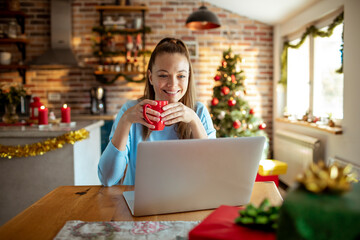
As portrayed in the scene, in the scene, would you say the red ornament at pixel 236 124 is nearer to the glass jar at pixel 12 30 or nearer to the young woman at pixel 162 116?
the young woman at pixel 162 116

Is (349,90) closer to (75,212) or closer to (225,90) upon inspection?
(225,90)

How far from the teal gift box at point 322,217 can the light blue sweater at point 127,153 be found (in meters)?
0.79

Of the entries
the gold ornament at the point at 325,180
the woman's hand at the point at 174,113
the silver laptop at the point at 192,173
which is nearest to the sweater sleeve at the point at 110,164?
the woman's hand at the point at 174,113

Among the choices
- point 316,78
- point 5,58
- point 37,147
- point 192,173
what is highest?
point 5,58

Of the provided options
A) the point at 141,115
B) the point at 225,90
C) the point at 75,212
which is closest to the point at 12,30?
the point at 225,90

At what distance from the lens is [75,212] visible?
2.99ft

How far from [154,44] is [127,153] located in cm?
369

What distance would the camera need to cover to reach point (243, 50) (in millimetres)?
4926

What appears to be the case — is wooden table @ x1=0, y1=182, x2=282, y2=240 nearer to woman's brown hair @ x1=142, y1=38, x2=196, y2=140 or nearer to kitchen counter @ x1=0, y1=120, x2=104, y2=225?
woman's brown hair @ x1=142, y1=38, x2=196, y2=140

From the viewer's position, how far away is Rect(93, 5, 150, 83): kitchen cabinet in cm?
468

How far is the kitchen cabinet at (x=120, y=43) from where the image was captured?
184 inches

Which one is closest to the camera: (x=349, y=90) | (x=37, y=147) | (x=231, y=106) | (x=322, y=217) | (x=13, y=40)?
(x=322, y=217)

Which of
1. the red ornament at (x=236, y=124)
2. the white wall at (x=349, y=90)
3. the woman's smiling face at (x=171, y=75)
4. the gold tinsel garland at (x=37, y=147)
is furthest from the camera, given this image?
the red ornament at (x=236, y=124)

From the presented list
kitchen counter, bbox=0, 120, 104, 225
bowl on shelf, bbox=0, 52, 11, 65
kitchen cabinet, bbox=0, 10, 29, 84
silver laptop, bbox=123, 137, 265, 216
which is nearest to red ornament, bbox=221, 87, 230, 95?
kitchen counter, bbox=0, 120, 104, 225
